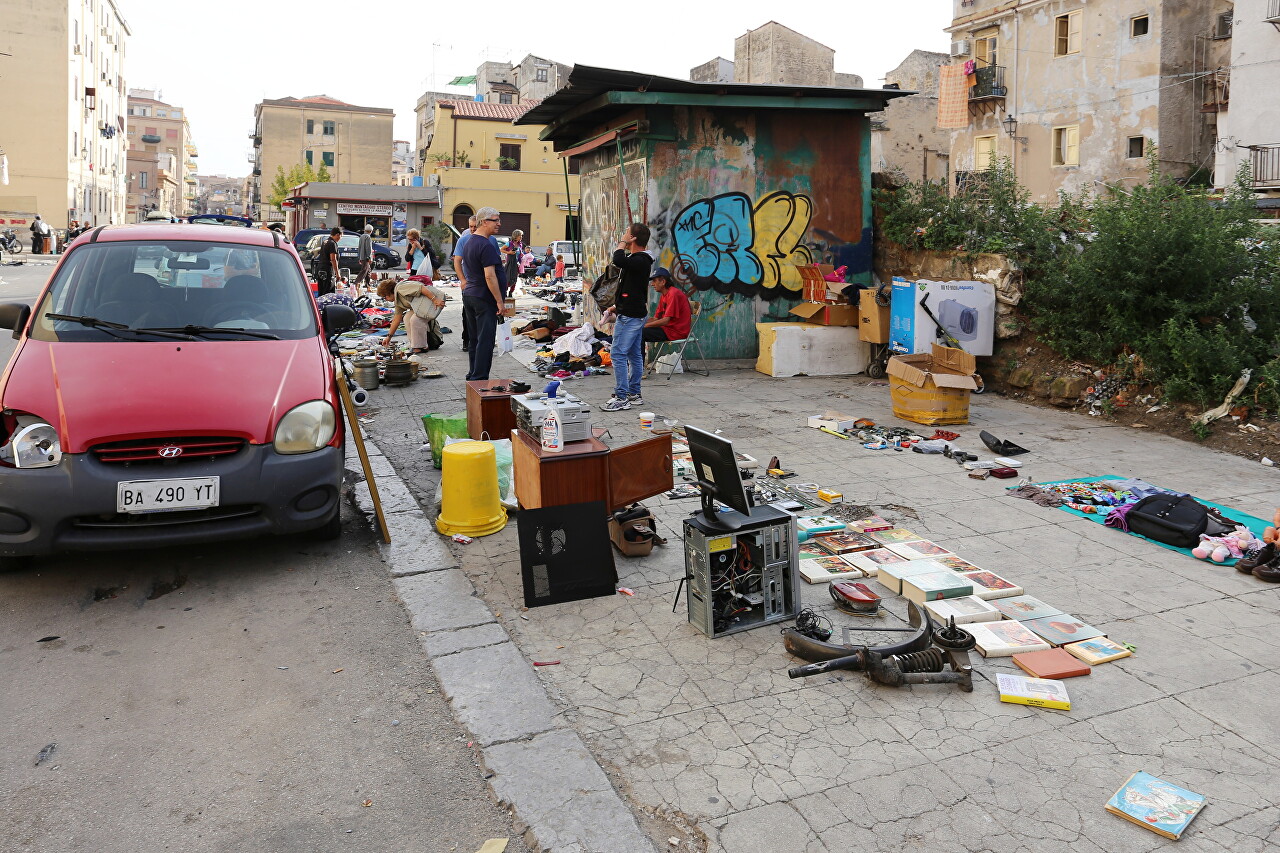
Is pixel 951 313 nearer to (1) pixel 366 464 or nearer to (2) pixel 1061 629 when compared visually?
(2) pixel 1061 629

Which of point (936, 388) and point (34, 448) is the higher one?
point (936, 388)

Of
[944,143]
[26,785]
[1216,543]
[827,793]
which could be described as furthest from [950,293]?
[944,143]

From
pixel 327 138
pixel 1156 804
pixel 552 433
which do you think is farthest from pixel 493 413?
pixel 327 138

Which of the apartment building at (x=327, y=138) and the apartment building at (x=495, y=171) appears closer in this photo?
the apartment building at (x=495, y=171)

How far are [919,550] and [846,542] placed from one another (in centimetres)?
43

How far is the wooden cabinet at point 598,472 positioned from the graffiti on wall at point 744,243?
7629mm

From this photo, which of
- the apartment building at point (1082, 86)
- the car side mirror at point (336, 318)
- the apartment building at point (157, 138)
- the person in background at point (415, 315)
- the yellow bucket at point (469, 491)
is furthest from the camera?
the apartment building at point (157, 138)

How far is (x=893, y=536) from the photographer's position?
5629mm

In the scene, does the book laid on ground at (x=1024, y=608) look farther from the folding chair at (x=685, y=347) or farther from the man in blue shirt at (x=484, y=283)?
the folding chair at (x=685, y=347)

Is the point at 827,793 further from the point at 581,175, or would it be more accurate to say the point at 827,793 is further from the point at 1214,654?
the point at 581,175

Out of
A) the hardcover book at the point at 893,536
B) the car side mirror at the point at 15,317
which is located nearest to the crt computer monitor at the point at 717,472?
the hardcover book at the point at 893,536

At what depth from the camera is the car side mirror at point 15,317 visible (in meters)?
5.49

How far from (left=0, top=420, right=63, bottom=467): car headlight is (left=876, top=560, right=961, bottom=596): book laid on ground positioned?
167 inches

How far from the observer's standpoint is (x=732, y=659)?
4.07 m
